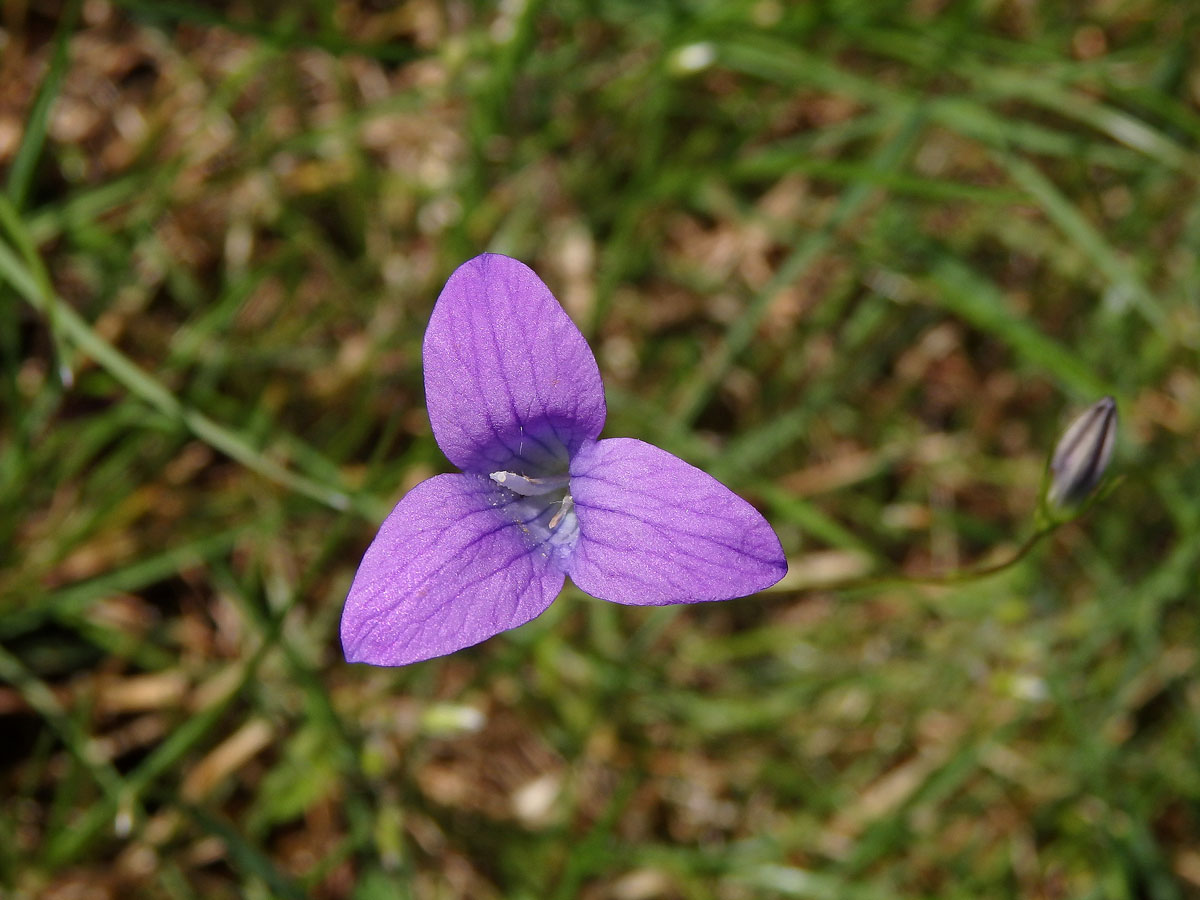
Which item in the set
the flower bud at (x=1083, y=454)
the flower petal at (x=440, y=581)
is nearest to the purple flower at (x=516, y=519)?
the flower petal at (x=440, y=581)

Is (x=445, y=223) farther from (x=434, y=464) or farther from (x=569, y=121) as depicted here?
(x=434, y=464)

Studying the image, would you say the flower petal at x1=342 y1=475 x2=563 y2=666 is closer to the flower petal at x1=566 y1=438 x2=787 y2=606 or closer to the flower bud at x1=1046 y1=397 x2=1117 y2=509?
the flower petal at x1=566 y1=438 x2=787 y2=606

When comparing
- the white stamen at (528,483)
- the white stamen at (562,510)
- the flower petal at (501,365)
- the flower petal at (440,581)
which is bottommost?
the white stamen at (562,510)

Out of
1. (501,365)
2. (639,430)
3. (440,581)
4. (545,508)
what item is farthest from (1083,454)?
(639,430)

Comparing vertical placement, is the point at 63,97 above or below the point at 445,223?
above

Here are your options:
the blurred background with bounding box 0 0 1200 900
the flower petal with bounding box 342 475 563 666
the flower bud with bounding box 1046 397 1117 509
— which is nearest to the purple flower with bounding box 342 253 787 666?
the flower petal with bounding box 342 475 563 666

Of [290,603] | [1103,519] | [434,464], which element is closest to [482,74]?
[434,464]

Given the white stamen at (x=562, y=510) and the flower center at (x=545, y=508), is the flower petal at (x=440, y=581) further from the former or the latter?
the white stamen at (x=562, y=510)
